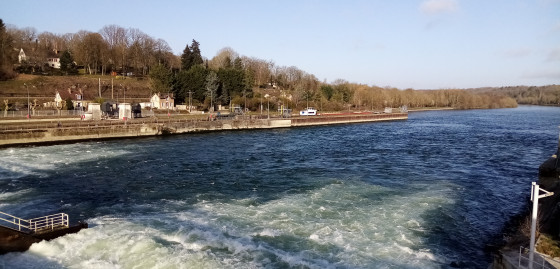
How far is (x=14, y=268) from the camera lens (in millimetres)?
16281

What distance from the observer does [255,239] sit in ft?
63.3

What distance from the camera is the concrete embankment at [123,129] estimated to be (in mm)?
48906

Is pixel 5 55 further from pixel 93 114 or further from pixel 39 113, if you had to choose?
pixel 93 114

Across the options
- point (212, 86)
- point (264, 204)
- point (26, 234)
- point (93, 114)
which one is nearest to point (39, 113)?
point (93, 114)

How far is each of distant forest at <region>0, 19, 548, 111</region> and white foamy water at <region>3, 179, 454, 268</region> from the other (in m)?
75.8

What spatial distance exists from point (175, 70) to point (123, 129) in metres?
89.8

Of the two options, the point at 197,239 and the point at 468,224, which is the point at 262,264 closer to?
the point at 197,239

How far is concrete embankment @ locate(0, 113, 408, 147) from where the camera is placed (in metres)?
48.9

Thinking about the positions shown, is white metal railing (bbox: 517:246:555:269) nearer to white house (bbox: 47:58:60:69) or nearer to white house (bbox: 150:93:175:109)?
white house (bbox: 150:93:175:109)

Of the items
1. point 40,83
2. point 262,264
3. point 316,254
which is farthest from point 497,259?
point 40,83

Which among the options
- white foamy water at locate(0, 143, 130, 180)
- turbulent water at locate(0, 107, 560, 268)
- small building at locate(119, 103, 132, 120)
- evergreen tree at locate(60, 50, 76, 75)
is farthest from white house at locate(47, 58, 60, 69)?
turbulent water at locate(0, 107, 560, 268)

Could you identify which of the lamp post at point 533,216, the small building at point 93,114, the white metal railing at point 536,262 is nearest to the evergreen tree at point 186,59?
the small building at point 93,114

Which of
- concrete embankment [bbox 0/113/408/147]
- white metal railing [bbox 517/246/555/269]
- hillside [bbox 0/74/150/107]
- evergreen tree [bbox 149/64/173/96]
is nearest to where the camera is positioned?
white metal railing [bbox 517/246/555/269]

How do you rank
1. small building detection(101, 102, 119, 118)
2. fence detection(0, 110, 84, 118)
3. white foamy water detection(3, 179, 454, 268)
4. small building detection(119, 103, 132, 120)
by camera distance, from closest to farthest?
1. white foamy water detection(3, 179, 454, 268)
2. fence detection(0, 110, 84, 118)
3. small building detection(119, 103, 132, 120)
4. small building detection(101, 102, 119, 118)
